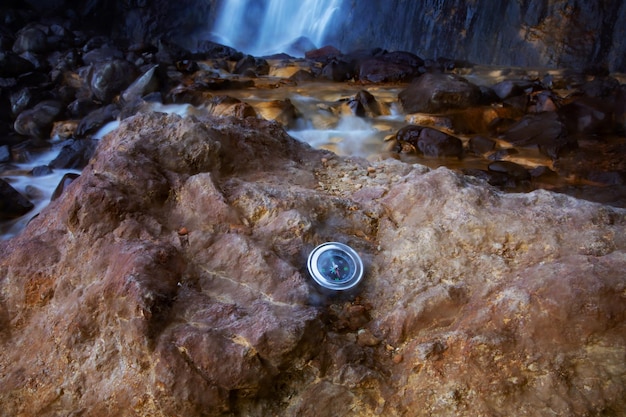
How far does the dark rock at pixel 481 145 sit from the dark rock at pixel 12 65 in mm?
9316

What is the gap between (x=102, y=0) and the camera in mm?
17125

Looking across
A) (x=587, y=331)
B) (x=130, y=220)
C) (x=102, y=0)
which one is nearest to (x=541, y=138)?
(x=587, y=331)

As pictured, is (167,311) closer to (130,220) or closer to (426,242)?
(130,220)

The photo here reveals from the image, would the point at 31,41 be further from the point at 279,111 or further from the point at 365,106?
the point at 365,106

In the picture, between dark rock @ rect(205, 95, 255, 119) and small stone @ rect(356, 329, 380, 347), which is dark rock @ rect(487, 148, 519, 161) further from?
small stone @ rect(356, 329, 380, 347)

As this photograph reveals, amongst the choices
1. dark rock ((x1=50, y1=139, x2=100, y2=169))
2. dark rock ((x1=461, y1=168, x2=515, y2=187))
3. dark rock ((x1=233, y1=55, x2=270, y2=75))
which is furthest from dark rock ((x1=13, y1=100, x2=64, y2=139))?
dark rock ((x1=461, y1=168, x2=515, y2=187))

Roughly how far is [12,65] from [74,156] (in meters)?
5.02

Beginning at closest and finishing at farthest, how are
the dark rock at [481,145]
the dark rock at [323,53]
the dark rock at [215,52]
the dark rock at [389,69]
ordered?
the dark rock at [481,145] → the dark rock at [389,69] → the dark rock at [215,52] → the dark rock at [323,53]

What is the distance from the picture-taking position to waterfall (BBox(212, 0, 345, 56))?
15.7 m

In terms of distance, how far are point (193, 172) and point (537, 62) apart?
981 cm

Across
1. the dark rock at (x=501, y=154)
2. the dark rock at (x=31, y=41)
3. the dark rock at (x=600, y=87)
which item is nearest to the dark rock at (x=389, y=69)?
the dark rock at (x=600, y=87)

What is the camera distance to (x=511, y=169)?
20.0 ft

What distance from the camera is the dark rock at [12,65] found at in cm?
1077

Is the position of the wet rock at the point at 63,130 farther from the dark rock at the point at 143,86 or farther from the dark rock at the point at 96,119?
the dark rock at the point at 143,86
